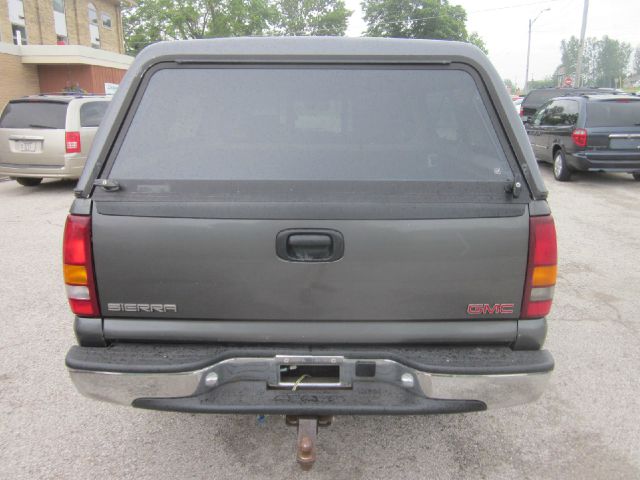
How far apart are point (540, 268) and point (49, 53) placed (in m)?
27.1

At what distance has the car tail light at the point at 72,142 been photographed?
9.70 metres

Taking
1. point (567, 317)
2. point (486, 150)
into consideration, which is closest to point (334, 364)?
point (486, 150)

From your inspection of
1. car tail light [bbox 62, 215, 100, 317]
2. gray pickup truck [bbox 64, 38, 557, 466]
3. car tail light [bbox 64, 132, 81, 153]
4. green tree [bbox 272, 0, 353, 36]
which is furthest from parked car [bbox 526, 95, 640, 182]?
green tree [bbox 272, 0, 353, 36]

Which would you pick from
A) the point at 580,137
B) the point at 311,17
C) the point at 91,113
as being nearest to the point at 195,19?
the point at 311,17

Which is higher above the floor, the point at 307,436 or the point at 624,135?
the point at 624,135

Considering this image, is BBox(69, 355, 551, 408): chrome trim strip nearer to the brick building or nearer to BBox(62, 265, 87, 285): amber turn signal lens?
BBox(62, 265, 87, 285): amber turn signal lens

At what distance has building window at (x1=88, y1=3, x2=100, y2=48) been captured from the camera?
31359mm

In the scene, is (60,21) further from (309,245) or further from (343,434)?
(309,245)

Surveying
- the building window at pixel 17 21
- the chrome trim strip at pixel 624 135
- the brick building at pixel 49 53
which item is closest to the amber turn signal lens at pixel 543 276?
the chrome trim strip at pixel 624 135

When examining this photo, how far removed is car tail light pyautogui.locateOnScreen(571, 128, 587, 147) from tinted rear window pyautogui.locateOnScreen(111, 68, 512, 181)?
912cm

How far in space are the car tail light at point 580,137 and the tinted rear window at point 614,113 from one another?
195mm

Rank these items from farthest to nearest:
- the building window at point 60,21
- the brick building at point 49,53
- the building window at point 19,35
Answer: the building window at point 60,21
the building window at point 19,35
the brick building at point 49,53

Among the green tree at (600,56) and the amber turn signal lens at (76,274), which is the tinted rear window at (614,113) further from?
the green tree at (600,56)

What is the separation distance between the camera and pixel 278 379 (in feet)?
7.19
